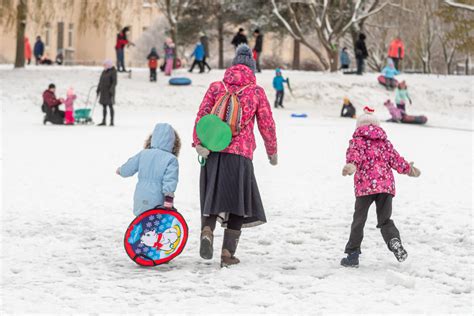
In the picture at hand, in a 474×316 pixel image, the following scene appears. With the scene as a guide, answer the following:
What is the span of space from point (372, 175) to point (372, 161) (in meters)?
0.11

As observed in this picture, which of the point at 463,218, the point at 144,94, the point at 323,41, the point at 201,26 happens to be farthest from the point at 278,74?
the point at 463,218

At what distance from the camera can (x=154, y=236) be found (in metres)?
7.20

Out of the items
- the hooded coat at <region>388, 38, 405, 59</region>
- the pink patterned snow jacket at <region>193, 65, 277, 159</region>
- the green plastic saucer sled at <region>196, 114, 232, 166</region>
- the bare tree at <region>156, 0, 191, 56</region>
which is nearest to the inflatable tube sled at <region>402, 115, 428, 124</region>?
the hooded coat at <region>388, 38, 405, 59</region>

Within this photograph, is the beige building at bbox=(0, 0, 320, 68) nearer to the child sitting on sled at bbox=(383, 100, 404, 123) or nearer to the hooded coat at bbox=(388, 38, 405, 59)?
the hooded coat at bbox=(388, 38, 405, 59)

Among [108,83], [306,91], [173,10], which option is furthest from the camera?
[173,10]

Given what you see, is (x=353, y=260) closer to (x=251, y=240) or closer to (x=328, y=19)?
(x=251, y=240)

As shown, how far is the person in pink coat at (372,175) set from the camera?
7258mm

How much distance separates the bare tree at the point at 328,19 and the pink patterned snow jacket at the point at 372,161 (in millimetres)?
31704

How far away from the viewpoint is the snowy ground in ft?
20.4

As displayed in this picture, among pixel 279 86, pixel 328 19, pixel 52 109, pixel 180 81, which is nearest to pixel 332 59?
pixel 328 19

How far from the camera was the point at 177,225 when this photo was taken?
726cm

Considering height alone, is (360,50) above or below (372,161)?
above

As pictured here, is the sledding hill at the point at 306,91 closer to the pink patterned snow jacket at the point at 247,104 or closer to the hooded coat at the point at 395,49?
the hooded coat at the point at 395,49

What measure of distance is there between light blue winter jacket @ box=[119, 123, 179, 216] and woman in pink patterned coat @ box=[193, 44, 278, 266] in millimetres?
244
